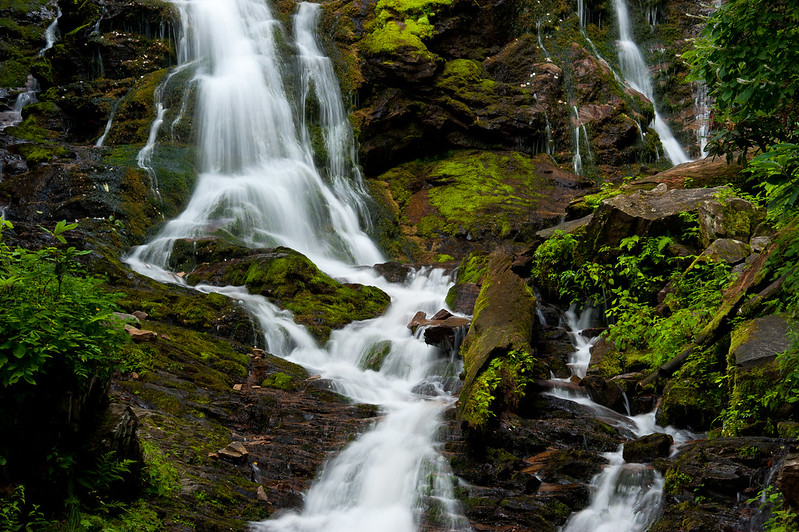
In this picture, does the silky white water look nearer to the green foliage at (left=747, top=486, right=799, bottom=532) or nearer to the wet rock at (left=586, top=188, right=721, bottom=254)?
the green foliage at (left=747, top=486, right=799, bottom=532)

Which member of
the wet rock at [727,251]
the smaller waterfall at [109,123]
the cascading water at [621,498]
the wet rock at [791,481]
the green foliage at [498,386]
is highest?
the smaller waterfall at [109,123]

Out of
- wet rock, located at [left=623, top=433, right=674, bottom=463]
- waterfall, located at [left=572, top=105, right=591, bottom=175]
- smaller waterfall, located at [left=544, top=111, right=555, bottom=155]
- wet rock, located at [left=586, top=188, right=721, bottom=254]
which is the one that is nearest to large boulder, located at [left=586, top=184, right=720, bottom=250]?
wet rock, located at [left=586, top=188, right=721, bottom=254]

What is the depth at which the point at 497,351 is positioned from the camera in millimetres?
7758

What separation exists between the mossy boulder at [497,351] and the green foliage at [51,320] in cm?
396

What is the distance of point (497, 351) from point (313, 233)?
9754 millimetres

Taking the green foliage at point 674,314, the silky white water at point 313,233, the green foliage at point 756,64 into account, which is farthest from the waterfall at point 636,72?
the green foliage at point 756,64

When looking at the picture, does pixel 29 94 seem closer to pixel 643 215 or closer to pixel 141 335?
pixel 141 335

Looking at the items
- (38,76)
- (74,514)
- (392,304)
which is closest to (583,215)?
(392,304)

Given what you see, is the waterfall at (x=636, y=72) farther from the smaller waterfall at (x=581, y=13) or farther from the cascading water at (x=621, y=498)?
the cascading water at (x=621, y=498)

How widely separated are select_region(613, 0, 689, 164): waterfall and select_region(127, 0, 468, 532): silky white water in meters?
11.5

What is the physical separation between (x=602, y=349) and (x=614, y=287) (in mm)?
1553

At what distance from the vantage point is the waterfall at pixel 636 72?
22.4 m

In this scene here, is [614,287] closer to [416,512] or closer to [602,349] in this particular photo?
[602,349]

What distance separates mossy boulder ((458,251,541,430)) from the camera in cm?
693
